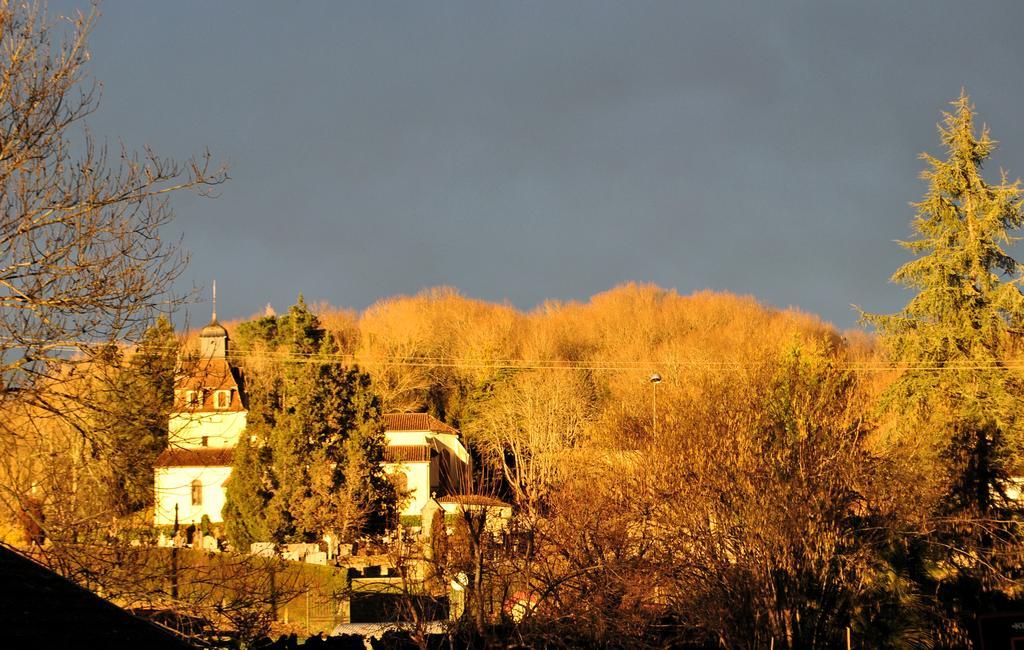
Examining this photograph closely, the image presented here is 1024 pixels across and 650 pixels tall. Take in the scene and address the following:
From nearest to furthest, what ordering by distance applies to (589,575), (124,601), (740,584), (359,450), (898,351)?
1. (124,601)
2. (589,575)
3. (740,584)
4. (898,351)
5. (359,450)

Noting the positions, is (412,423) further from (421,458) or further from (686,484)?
(686,484)

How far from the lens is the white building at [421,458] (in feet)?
166

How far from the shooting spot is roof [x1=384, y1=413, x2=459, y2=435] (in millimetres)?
56594

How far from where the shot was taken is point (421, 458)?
174 ft

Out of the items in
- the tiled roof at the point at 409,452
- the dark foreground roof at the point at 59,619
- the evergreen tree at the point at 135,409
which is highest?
the tiled roof at the point at 409,452

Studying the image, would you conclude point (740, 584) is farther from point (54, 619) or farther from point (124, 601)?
point (54, 619)

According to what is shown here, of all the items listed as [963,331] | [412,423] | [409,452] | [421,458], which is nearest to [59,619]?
[963,331]

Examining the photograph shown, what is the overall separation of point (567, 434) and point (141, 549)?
4346 centimetres

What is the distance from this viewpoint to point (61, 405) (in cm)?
973

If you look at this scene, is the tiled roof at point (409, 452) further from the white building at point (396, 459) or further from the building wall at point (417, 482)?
the building wall at point (417, 482)

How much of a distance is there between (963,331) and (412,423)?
35320mm

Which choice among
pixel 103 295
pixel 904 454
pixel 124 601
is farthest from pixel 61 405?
pixel 904 454

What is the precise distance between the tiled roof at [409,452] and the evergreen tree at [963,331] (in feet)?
94.0

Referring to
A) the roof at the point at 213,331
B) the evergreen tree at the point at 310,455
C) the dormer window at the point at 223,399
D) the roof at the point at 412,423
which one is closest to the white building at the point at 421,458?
the roof at the point at 412,423
